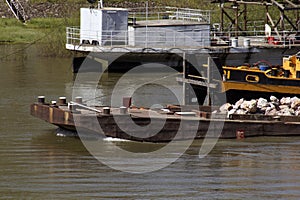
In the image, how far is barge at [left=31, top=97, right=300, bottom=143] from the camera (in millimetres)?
25453

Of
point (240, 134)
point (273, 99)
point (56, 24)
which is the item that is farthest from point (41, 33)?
point (240, 134)

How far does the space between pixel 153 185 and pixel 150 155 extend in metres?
3.26

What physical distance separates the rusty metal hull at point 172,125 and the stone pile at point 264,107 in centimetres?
98

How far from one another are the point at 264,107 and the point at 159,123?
3.96 metres

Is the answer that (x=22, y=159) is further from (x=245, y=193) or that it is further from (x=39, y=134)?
(x=245, y=193)

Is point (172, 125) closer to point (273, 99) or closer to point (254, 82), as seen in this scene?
point (273, 99)

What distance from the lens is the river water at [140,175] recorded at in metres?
20.4

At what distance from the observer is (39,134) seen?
27.1m

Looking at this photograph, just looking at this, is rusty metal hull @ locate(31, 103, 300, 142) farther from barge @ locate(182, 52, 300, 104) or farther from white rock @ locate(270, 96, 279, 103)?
barge @ locate(182, 52, 300, 104)

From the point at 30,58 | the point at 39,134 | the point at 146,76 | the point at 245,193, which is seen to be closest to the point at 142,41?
the point at 146,76

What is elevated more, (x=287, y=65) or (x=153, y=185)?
(x=287, y=65)

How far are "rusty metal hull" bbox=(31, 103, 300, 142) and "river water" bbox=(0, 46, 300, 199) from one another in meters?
0.26

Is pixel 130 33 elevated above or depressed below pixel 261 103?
above

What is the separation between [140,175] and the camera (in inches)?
867
